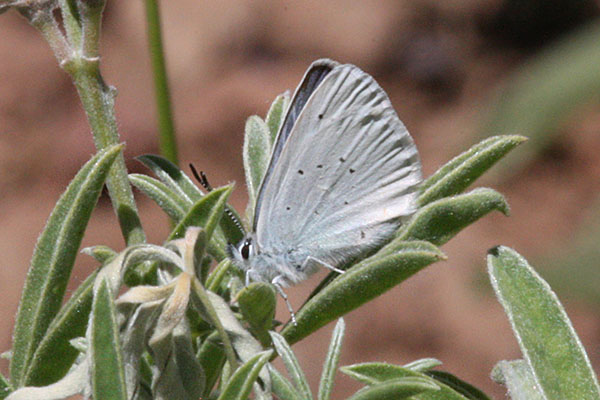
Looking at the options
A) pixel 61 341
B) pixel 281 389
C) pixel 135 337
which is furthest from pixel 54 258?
pixel 281 389

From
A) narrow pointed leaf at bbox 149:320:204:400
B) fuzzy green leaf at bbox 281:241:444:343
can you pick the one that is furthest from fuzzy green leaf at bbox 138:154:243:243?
narrow pointed leaf at bbox 149:320:204:400

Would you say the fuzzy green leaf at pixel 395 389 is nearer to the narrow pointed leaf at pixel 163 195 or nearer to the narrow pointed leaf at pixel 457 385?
the narrow pointed leaf at pixel 457 385

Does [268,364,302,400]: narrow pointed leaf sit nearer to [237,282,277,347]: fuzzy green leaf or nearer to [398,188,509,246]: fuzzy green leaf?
[237,282,277,347]: fuzzy green leaf

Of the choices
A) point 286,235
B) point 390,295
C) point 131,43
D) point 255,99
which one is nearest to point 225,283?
point 286,235

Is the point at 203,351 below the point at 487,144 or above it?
below

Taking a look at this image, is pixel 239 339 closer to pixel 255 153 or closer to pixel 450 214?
pixel 450 214

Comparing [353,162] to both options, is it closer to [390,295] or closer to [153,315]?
[153,315]

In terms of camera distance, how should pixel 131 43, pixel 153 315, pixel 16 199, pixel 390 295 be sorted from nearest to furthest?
pixel 153 315 → pixel 390 295 → pixel 16 199 → pixel 131 43
